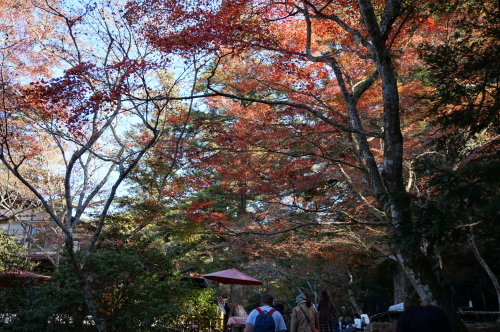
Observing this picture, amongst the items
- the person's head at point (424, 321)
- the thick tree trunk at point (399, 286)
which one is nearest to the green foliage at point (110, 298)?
the person's head at point (424, 321)

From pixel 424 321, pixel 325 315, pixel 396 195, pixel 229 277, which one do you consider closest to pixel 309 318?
pixel 325 315

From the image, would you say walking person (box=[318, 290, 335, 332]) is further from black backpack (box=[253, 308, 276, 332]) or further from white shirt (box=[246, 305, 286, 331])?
black backpack (box=[253, 308, 276, 332])

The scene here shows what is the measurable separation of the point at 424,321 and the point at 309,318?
5.11 metres

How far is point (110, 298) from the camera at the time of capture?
26.1 ft

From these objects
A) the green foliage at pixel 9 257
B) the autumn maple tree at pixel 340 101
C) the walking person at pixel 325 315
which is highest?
the autumn maple tree at pixel 340 101

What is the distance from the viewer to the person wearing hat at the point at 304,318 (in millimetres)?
6719

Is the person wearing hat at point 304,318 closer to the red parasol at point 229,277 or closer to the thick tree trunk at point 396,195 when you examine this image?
the thick tree trunk at point 396,195

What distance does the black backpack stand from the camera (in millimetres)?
5141

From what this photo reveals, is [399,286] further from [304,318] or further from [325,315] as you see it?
[304,318]

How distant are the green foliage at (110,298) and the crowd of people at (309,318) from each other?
8.13 feet

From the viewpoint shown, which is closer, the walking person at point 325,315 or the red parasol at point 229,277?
the walking person at point 325,315

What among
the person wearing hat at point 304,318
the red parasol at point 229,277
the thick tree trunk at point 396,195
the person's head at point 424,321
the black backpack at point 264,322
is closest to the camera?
the person's head at point 424,321

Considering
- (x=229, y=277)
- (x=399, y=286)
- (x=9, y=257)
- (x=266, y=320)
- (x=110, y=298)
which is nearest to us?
(x=266, y=320)

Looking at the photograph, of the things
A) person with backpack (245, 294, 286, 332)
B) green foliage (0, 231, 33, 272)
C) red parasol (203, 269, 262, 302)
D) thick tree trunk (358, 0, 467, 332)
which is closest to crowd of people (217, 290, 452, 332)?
person with backpack (245, 294, 286, 332)
